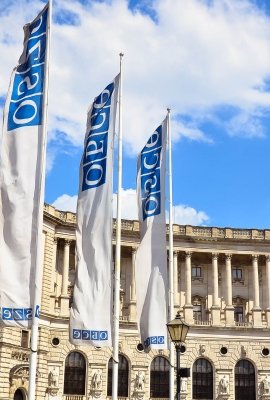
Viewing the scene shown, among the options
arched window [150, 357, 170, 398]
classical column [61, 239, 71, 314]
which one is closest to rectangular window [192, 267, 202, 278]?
arched window [150, 357, 170, 398]

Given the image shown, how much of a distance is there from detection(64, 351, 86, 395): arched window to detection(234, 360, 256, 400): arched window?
16.9 meters

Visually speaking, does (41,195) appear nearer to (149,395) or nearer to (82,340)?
(82,340)

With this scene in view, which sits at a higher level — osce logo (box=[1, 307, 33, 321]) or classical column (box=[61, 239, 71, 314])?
classical column (box=[61, 239, 71, 314])

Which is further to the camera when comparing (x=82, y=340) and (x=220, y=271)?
(x=220, y=271)

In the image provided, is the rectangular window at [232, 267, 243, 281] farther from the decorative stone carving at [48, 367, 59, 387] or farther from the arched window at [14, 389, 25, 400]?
the arched window at [14, 389, 25, 400]

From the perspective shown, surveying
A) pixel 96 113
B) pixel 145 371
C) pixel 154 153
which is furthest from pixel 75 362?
pixel 96 113

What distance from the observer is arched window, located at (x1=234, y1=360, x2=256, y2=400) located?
72750mm

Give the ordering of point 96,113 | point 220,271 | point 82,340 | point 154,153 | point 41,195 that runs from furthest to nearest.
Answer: point 220,271 < point 154,153 < point 96,113 < point 82,340 < point 41,195

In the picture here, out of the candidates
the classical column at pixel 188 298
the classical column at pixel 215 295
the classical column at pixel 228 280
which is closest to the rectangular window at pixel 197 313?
the classical column at pixel 188 298

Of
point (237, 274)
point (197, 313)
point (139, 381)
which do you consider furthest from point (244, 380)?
point (237, 274)

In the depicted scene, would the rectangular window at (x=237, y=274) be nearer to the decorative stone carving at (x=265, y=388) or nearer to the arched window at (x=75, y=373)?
the decorative stone carving at (x=265, y=388)

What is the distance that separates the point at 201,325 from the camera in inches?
2943

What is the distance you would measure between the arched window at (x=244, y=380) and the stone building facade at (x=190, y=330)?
0.11m

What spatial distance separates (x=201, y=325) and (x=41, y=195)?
4880 centimetres
